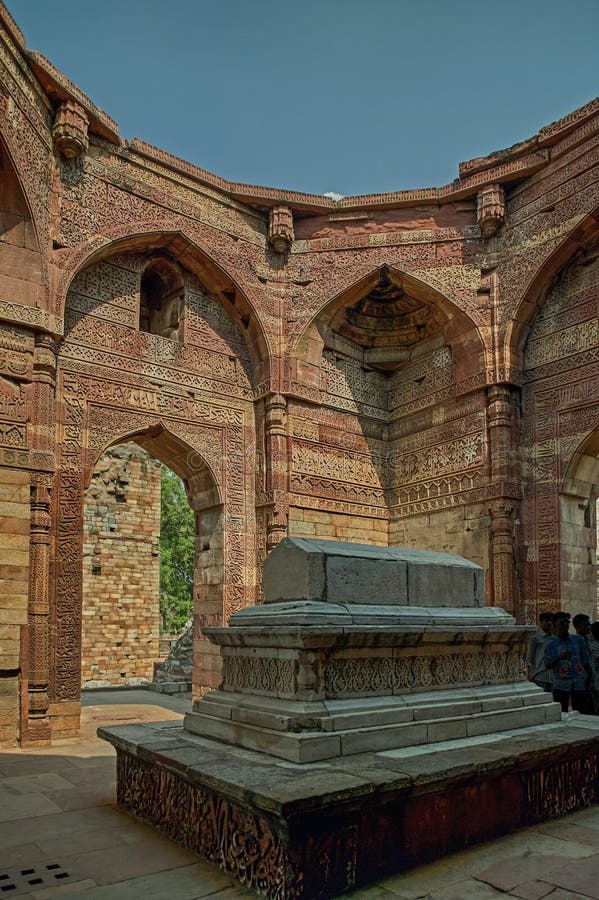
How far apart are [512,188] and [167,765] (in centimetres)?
875

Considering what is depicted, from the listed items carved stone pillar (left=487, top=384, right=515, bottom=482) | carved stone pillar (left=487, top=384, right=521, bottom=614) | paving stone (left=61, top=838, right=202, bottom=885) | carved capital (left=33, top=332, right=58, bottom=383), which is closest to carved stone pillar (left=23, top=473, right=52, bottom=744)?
carved capital (left=33, top=332, right=58, bottom=383)

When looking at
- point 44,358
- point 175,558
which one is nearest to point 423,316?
point 44,358

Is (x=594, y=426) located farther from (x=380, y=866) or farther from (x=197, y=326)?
(x=380, y=866)

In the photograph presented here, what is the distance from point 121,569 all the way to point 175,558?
13.1 m

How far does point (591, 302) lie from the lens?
873 centimetres

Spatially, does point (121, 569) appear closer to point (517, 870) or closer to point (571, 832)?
point (571, 832)

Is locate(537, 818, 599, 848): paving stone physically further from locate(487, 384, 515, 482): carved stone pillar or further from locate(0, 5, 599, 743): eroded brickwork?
locate(487, 384, 515, 482): carved stone pillar

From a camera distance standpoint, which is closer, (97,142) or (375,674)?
(375,674)

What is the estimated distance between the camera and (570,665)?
5742 millimetres

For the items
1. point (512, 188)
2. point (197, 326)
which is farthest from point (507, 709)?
point (512, 188)

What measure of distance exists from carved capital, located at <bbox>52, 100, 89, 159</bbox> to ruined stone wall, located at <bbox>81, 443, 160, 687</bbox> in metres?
7.59

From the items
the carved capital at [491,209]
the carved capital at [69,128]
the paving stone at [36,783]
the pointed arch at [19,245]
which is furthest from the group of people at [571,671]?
the carved capital at [69,128]

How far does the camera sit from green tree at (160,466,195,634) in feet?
89.6

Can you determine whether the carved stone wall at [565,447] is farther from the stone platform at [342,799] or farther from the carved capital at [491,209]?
the stone platform at [342,799]
